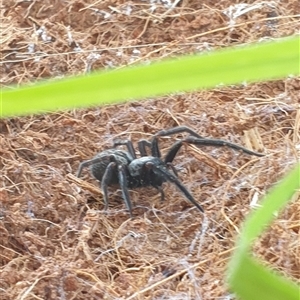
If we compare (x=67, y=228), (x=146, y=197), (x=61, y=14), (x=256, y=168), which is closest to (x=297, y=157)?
(x=256, y=168)

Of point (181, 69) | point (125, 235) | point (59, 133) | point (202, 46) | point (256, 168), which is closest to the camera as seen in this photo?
point (181, 69)

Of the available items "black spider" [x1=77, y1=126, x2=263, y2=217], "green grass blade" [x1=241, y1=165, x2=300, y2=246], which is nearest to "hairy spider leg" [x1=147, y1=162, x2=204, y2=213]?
"black spider" [x1=77, y1=126, x2=263, y2=217]

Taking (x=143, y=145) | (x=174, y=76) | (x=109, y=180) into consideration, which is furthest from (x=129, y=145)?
(x=174, y=76)

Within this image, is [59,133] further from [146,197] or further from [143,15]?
[143,15]

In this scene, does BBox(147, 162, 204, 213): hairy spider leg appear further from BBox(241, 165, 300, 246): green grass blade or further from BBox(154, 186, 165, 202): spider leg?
BBox(241, 165, 300, 246): green grass blade

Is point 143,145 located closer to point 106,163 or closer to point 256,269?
point 106,163

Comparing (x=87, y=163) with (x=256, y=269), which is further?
(x=87, y=163)

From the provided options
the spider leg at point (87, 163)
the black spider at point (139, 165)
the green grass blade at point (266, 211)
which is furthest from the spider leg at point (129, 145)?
the green grass blade at point (266, 211)
